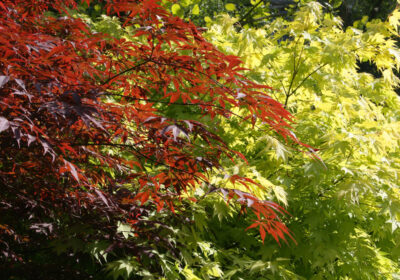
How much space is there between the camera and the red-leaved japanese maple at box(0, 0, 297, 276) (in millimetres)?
1697

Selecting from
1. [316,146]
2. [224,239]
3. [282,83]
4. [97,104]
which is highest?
[97,104]

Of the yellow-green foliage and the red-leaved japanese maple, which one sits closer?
the red-leaved japanese maple

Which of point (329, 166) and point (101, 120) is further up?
point (101, 120)

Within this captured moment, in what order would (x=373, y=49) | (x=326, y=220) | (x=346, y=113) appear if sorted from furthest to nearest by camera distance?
(x=373, y=49), (x=346, y=113), (x=326, y=220)

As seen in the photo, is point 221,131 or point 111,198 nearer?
point 111,198

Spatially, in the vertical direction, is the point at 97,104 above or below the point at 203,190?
above

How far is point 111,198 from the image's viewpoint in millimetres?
2295

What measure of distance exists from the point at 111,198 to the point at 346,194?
1.51m

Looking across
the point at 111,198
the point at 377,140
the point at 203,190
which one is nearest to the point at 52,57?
the point at 111,198

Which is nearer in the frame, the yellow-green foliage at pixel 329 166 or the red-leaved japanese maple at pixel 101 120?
the red-leaved japanese maple at pixel 101 120

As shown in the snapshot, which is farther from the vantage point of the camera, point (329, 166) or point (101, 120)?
point (329, 166)

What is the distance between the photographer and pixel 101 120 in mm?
1838

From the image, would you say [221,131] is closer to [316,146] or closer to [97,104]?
[316,146]

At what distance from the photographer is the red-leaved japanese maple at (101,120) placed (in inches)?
66.8
